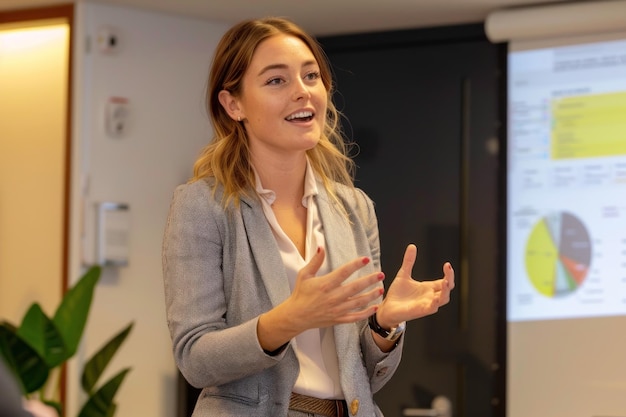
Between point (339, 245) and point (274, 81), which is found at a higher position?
point (274, 81)

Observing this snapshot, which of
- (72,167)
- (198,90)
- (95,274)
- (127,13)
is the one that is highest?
(127,13)

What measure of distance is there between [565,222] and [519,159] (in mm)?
354

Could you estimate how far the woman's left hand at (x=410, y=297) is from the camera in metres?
1.78

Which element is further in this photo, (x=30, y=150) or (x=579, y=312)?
(x=30, y=150)

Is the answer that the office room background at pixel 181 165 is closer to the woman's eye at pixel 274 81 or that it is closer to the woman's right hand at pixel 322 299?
the woman's eye at pixel 274 81

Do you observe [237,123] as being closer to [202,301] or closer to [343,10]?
[202,301]

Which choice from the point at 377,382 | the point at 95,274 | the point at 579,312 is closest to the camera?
the point at 377,382

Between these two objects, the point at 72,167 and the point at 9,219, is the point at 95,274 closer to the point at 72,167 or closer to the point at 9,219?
the point at 72,167

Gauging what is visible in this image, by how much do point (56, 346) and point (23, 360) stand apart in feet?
0.59

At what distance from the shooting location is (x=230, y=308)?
5.97ft

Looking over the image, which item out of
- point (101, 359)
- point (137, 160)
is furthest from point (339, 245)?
point (137, 160)

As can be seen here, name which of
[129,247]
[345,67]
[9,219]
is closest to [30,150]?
[9,219]

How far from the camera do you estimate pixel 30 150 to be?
491 centimetres

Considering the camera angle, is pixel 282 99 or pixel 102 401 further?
pixel 102 401
